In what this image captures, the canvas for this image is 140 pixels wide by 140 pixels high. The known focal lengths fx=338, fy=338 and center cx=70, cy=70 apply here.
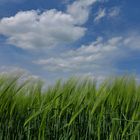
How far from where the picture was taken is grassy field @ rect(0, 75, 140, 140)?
5.71ft

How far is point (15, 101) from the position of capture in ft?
6.04

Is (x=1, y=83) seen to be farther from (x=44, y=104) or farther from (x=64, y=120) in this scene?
(x=64, y=120)

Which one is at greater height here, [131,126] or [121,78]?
[121,78]

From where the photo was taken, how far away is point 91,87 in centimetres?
187

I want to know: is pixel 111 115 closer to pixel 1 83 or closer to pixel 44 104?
pixel 44 104

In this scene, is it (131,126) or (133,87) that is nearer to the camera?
(131,126)

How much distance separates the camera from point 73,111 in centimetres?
180

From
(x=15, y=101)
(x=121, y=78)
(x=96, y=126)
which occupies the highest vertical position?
(x=121, y=78)

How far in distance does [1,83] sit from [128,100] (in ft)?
2.26

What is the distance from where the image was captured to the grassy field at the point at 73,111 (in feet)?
5.71

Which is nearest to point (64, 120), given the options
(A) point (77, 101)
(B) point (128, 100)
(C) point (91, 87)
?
(A) point (77, 101)

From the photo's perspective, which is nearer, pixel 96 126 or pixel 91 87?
pixel 96 126

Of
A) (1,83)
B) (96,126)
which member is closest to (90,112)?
(96,126)

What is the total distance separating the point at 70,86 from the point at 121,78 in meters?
0.28
